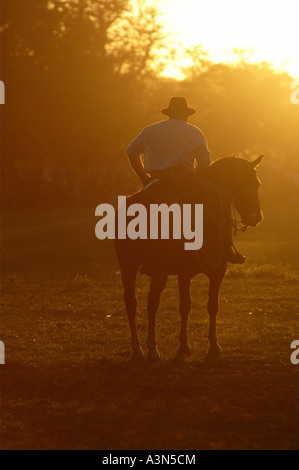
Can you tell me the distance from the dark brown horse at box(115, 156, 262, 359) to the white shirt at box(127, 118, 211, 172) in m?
0.32

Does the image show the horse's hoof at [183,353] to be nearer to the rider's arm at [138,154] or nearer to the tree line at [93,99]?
the rider's arm at [138,154]

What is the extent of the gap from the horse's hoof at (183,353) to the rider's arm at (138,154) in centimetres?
161

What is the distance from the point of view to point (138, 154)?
1034 cm

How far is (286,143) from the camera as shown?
189 ft

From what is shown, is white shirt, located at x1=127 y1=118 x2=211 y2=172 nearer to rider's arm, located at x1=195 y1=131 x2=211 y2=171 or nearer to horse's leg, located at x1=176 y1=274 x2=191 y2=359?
rider's arm, located at x1=195 y1=131 x2=211 y2=171

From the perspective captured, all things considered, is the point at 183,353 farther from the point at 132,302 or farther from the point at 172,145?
the point at 172,145

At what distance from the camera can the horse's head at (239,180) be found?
10.4 metres

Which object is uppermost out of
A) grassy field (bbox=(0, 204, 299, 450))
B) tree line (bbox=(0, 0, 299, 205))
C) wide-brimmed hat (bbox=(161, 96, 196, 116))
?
tree line (bbox=(0, 0, 299, 205))

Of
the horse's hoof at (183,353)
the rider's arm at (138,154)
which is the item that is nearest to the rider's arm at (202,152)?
the rider's arm at (138,154)

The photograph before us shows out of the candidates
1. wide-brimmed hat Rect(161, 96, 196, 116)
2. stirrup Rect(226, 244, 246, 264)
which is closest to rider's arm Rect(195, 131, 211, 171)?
wide-brimmed hat Rect(161, 96, 196, 116)

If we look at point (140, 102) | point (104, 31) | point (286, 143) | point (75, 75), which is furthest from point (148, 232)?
point (286, 143)

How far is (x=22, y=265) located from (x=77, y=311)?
8.35 meters

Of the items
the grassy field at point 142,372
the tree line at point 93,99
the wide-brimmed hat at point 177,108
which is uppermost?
the tree line at point 93,99

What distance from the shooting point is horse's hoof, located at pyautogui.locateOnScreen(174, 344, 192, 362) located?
10062mm
